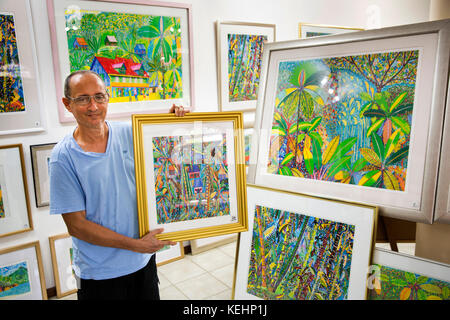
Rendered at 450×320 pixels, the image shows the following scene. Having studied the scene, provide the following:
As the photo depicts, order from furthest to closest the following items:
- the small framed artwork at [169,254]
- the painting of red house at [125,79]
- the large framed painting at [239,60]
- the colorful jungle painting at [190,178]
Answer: the large framed painting at [239,60]
the small framed artwork at [169,254]
the painting of red house at [125,79]
the colorful jungle painting at [190,178]

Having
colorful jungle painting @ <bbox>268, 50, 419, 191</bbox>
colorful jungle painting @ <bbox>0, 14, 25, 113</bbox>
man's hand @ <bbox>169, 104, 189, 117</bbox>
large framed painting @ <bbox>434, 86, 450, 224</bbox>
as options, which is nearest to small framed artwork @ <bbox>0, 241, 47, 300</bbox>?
colorful jungle painting @ <bbox>0, 14, 25, 113</bbox>

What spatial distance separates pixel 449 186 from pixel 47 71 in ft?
7.51

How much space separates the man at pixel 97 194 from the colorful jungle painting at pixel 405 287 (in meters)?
0.90

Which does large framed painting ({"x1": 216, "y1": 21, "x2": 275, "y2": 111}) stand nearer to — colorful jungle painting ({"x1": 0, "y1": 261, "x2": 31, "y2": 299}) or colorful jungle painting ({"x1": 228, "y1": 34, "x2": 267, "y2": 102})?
colorful jungle painting ({"x1": 228, "y1": 34, "x2": 267, "y2": 102})

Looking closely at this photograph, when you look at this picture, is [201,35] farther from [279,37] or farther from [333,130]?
[333,130]

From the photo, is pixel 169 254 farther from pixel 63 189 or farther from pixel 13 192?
pixel 63 189

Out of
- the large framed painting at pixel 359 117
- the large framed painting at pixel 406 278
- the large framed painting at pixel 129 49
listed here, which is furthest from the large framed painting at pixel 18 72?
the large framed painting at pixel 406 278

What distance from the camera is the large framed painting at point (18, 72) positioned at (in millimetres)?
2008

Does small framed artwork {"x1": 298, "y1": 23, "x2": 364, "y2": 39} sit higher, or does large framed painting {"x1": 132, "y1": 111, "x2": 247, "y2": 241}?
small framed artwork {"x1": 298, "y1": 23, "x2": 364, "y2": 39}

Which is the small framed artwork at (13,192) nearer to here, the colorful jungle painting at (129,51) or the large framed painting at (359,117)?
the colorful jungle painting at (129,51)

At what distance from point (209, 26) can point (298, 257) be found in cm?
214

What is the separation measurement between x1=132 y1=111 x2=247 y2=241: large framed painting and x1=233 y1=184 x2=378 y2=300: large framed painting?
18 centimetres

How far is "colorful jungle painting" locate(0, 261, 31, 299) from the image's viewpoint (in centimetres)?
218

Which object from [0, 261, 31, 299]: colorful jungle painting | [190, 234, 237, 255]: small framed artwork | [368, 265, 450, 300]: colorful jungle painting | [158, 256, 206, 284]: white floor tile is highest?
[368, 265, 450, 300]: colorful jungle painting
